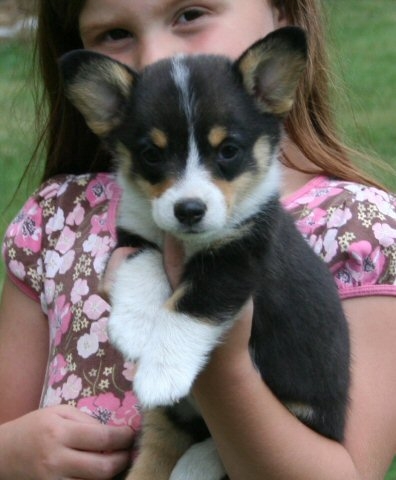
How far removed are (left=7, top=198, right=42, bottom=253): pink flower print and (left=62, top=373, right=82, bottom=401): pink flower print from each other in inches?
19.2

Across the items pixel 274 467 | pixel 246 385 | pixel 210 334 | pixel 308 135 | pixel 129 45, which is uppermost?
pixel 129 45

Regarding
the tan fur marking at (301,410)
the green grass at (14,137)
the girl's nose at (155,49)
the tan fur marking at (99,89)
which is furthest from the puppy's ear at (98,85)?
the green grass at (14,137)

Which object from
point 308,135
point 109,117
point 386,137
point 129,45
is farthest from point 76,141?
point 386,137

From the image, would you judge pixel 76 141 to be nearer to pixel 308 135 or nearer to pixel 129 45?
pixel 129 45

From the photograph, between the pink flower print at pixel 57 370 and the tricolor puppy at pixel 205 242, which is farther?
the pink flower print at pixel 57 370

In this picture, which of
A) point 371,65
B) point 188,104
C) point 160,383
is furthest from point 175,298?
point 371,65

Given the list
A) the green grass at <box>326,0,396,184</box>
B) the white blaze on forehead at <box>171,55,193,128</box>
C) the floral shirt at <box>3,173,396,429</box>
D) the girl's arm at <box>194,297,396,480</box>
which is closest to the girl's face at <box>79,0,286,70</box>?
the floral shirt at <box>3,173,396,429</box>

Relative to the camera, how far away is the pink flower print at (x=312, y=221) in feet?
11.6

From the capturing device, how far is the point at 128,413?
3.54 meters

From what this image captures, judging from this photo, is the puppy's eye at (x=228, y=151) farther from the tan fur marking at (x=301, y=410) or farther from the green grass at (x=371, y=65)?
the green grass at (x=371, y=65)

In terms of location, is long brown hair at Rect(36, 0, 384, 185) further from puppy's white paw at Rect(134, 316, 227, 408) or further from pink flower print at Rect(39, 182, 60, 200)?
puppy's white paw at Rect(134, 316, 227, 408)

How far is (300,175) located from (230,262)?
919 mm

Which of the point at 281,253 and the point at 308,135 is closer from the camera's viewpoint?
the point at 281,253

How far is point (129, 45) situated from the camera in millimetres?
3748
